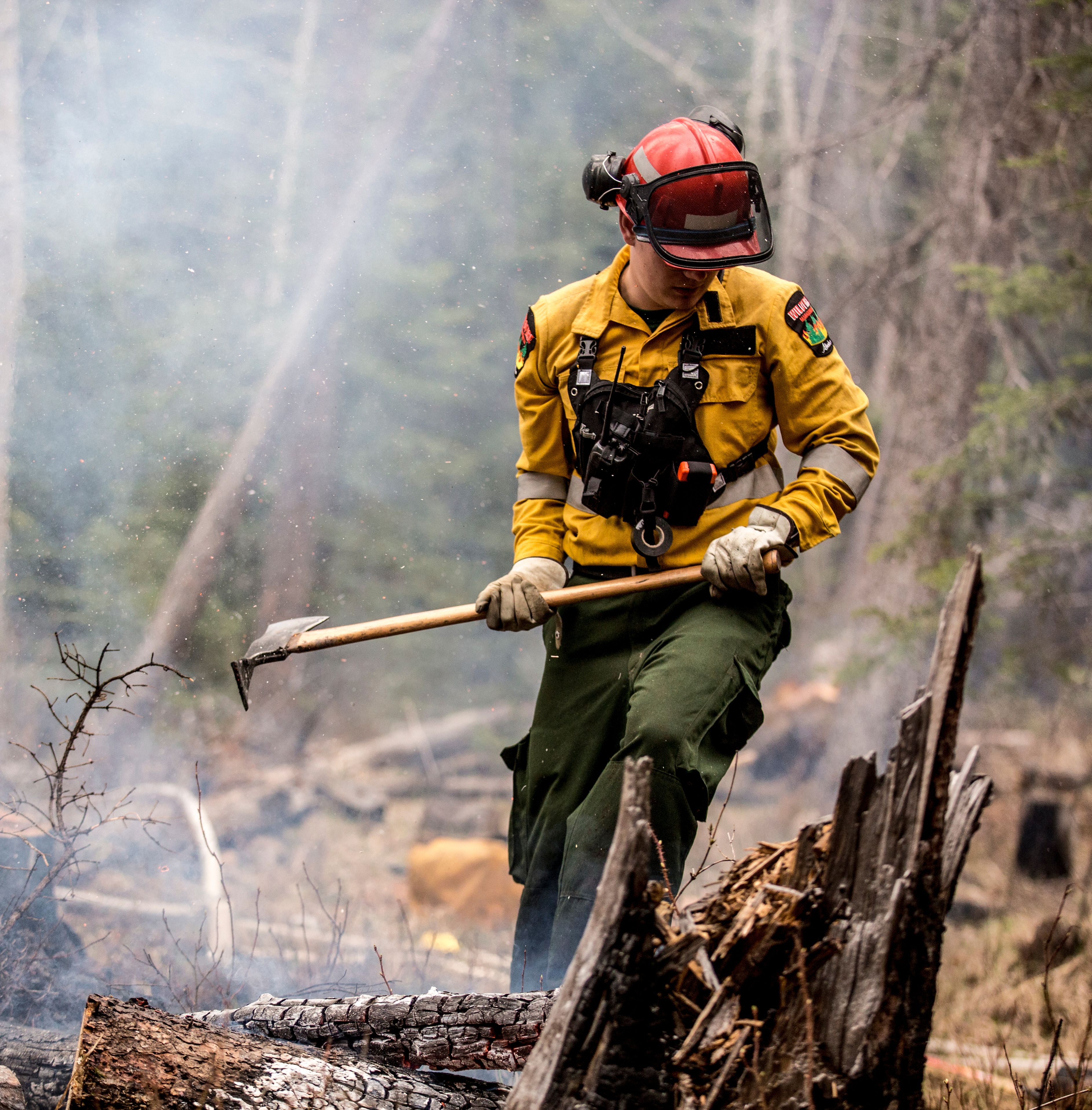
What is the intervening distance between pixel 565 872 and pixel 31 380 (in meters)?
5.07

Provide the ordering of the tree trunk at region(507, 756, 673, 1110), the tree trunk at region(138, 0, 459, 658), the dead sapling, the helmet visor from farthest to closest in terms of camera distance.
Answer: the tree trunk at region(138, 0, 459, 658), the dead sapling, the helmet visor, the tree trunk at region(507, 756, 673, 1110)

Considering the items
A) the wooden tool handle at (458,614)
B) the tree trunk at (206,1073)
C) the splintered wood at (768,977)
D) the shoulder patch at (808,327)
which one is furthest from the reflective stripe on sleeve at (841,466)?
the tree trunk at (206,1073)

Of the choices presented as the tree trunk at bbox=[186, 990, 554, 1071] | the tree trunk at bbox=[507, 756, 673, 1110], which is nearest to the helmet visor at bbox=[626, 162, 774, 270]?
the tree trunk at bbox=[507, 756, 673, 1110]

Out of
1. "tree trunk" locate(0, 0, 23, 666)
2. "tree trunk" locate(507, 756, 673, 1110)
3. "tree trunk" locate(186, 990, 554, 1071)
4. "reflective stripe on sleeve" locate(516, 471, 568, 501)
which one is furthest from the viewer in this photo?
"tree trunk" locate(0, 0, 23, 666)

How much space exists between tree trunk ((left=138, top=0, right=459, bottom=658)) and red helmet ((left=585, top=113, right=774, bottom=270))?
5973 millimetres

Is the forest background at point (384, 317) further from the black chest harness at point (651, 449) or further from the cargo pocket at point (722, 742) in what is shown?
the cargo pocket at point (722, 742)

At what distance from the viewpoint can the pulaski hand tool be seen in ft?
10.5

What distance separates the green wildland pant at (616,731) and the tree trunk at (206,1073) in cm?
72

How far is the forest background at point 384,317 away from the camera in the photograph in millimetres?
6875

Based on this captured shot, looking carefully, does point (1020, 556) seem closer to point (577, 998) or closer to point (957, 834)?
point (957, 834)

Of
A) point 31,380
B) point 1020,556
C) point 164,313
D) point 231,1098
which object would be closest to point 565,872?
point 231,1098

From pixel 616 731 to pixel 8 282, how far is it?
5.23 metres

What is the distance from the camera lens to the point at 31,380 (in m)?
6.48

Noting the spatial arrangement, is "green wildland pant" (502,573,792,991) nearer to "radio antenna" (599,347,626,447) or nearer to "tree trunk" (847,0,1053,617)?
"radio antenna" (599,347,626,447)
